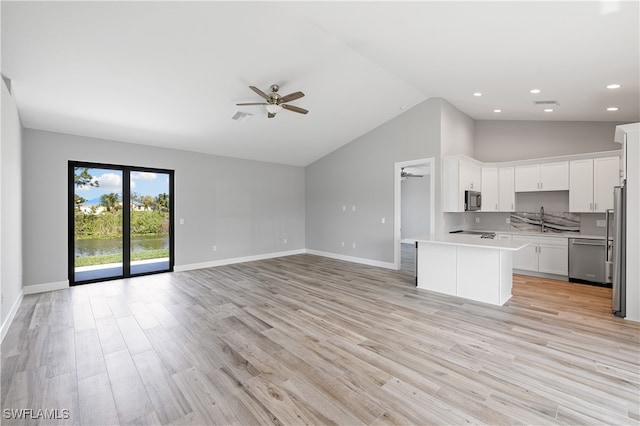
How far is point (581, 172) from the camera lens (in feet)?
16.8

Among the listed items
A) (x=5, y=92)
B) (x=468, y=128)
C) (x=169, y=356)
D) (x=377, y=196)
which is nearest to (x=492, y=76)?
(x=468, y=128)

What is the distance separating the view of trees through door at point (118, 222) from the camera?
17.1 ft

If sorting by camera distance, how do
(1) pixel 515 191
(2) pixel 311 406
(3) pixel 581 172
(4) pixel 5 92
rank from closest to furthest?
(2) pixel 311 406
(4) pixel 5 92
(3) pixel 581 172
(1) pixel 515 191

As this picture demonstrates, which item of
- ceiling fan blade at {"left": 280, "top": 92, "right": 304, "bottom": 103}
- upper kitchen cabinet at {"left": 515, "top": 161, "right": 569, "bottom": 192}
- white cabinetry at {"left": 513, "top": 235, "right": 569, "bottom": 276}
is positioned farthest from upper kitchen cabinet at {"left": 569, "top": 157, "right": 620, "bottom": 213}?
ceiling fan blade at {"left": 280, "top": 92, "right": 304, "bottom": 103}

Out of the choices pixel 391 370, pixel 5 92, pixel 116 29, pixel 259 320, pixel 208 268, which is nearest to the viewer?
pixel 391 370

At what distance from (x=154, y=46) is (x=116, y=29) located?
0.38 metres

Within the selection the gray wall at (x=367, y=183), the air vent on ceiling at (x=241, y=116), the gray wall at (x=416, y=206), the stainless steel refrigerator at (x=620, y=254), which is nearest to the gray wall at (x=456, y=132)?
the gray wall at (x=367, y=183)

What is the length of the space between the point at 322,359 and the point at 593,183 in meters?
5.74

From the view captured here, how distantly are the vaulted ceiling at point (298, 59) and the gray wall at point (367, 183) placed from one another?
78 centimetres

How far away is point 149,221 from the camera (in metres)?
5.92

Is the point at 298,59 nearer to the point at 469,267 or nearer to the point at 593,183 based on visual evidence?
the point at 469,267

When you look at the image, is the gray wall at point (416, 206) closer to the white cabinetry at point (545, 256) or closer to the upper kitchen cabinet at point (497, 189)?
the upper kitchen cabinet at point (497, 189)

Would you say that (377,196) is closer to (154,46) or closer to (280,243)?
(280,243)

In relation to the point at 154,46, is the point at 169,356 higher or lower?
lower
